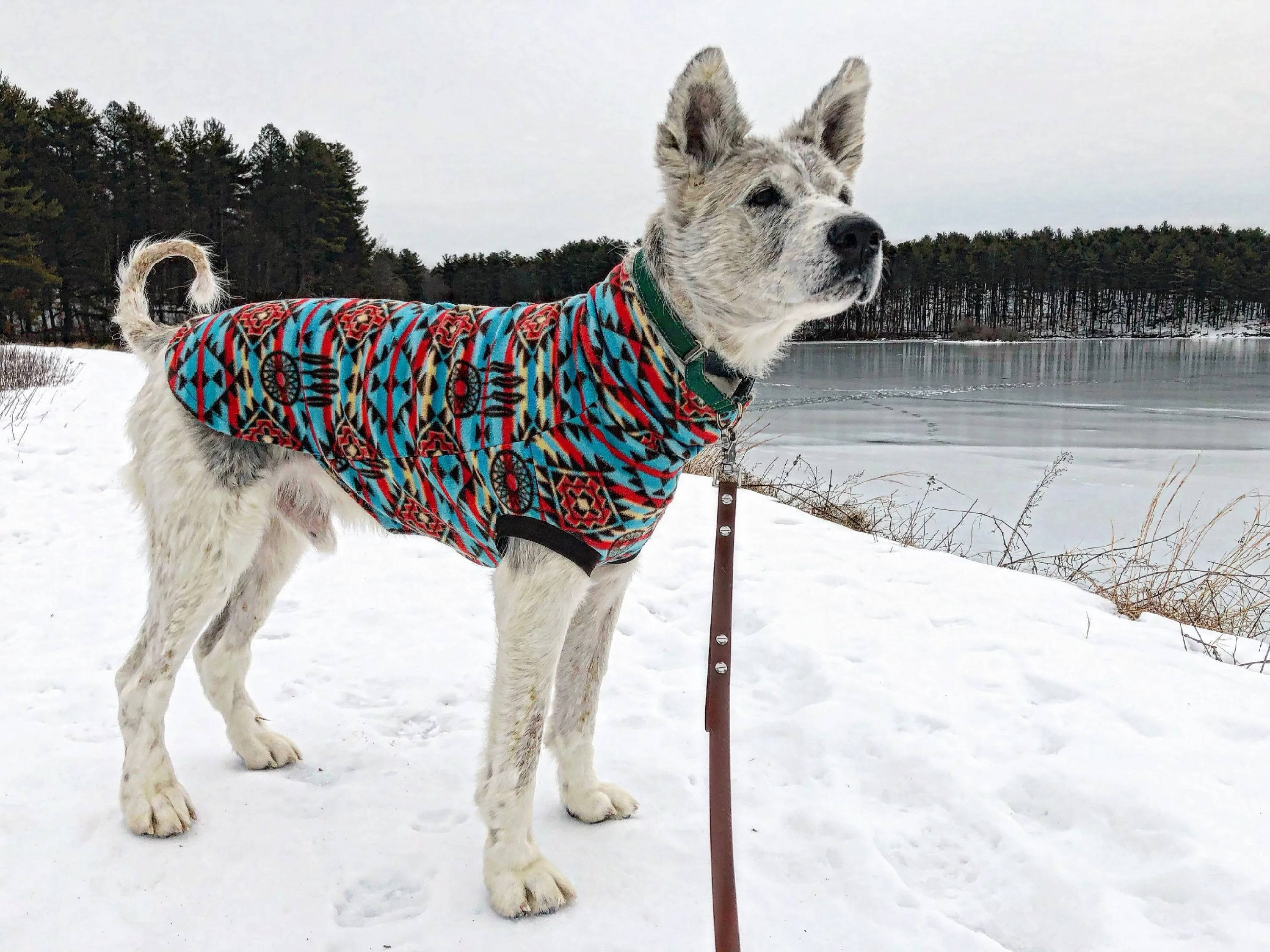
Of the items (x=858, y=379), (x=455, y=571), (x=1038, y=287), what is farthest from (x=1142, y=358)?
(x=1038, y=287)

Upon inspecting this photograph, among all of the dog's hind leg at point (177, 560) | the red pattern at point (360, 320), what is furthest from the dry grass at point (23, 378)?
the red pattern at point (360, 320)

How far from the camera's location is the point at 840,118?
119 inches

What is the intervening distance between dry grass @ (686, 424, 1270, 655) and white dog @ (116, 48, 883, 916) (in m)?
3.39

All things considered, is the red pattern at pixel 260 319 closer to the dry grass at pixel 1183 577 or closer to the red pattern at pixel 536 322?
the red pattern at pixel 536 322

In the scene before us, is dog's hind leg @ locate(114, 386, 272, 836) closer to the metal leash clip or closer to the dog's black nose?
the metal leash clip

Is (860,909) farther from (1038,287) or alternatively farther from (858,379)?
(1038,287)

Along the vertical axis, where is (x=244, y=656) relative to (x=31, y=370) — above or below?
below

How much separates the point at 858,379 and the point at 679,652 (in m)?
21.7

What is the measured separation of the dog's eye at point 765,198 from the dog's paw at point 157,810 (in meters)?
2.78

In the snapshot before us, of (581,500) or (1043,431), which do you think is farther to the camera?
(1043,431)

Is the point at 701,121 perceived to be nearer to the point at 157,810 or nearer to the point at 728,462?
the point at 728,462

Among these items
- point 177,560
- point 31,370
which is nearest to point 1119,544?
point 177,560

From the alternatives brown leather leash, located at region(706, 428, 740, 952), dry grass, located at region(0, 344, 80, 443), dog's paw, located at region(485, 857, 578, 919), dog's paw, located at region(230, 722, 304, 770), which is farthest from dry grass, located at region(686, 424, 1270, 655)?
dry grass, located at region(0, 344, 80, 443)

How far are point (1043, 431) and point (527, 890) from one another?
1308cm
